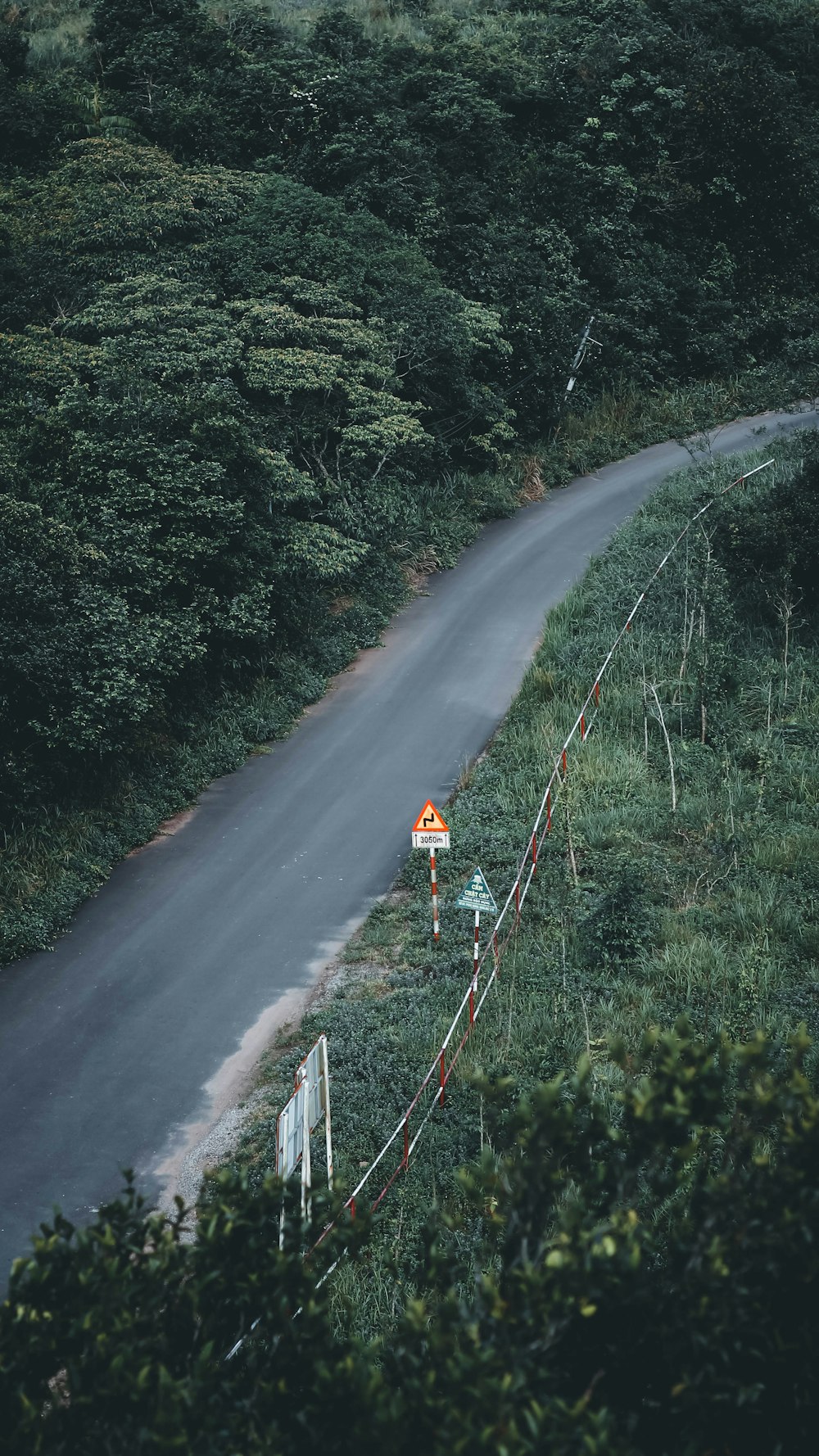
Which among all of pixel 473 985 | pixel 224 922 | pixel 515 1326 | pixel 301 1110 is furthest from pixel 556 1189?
pixel 224 922

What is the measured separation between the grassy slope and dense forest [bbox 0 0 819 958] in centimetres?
424

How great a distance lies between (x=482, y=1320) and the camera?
5.68 metres

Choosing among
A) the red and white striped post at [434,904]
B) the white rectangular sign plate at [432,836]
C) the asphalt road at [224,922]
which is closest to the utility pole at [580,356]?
the asphalt road at [224,922]

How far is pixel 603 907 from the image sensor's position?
13.5 meters

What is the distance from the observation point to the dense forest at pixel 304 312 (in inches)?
666

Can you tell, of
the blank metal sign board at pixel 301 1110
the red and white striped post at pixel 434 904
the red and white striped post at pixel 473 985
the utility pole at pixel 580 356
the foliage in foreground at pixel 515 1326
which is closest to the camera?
the foliage in foreground at pixel 515 1326

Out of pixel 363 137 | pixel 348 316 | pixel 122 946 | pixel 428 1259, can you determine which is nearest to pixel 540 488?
pixel 348 316

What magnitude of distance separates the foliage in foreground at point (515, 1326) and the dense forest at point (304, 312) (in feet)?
29.3

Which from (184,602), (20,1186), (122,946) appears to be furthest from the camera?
(184,602)

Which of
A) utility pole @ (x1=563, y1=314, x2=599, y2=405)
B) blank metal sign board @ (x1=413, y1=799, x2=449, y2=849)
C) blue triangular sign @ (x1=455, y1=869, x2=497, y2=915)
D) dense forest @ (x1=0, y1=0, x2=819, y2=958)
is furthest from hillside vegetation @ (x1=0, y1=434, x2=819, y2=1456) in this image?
utility pole @ (x1=563, y1=314, x2=599, y2=405)

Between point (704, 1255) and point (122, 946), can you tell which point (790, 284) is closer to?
point (122, 946)

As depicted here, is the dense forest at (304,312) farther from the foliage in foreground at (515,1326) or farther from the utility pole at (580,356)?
the foliage in foreground at (515,1326)

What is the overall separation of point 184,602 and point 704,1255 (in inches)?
570

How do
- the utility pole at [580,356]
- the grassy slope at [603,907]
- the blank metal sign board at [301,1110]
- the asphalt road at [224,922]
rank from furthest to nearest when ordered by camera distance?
the utility pole at [580,356] → the grassy slope at [603,907] → the asphalt road at [224,922] → the blank metal sign board at [301,1110]
